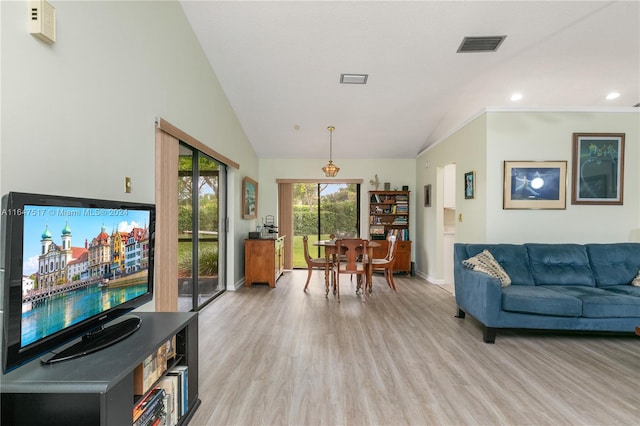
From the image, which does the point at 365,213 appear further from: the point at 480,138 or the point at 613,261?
the point at 613,261

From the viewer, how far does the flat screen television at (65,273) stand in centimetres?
117

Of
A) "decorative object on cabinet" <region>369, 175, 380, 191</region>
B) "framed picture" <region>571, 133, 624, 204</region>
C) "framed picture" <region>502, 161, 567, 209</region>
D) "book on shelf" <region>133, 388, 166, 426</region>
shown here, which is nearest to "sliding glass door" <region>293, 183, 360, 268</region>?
"decorative object on cabinet" <region>369, 175, 380, 191</region>

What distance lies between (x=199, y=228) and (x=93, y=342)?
2516 mm

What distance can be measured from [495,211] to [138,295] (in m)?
3.93

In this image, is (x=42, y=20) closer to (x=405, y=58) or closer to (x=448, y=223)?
(x=405, y=58)

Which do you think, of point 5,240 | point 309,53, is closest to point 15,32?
point 5,240

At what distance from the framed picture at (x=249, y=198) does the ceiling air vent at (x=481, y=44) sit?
3784 millimetres

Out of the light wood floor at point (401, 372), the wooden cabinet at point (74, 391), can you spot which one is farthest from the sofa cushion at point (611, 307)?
the wooden cabinet at point (74, 391)

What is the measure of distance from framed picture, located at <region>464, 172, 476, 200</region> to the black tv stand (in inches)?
161

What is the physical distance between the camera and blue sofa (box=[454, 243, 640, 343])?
3051mm

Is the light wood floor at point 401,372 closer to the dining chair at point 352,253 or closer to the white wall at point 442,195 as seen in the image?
the dining chair at point 352,253

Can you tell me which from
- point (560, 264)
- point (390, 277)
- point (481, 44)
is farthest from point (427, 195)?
point (481, 44)

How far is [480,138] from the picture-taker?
13.7 ft

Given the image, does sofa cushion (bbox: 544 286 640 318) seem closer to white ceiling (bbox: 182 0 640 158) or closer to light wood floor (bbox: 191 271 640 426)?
light wood floor (bbox: 191 271 640 426)
